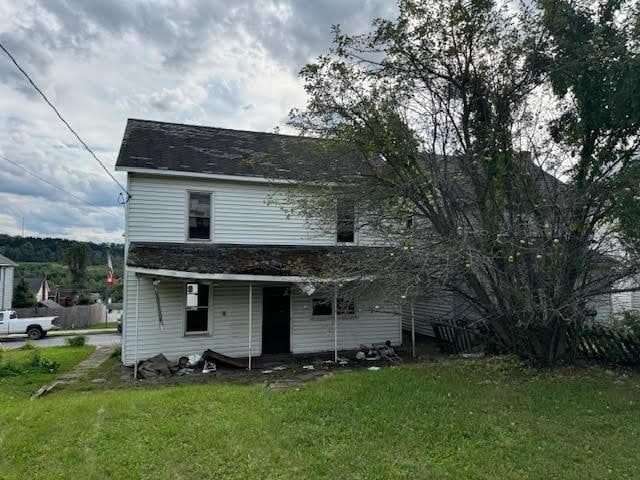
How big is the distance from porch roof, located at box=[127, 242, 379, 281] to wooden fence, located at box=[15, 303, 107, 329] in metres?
Result: 26.9

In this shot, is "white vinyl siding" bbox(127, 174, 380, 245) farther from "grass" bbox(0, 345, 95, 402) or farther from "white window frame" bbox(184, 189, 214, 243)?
"grass" bbox(0, 345, 95, 402)

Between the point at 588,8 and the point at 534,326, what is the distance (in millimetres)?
6513

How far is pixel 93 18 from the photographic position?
8.04 meters

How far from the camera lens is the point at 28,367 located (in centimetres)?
1140

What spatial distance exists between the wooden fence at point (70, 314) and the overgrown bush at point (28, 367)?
23.9 m

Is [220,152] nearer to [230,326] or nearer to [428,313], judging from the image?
[230,326]

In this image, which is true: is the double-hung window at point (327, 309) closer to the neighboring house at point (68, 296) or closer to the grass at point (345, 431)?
the grass at point (345, 431)

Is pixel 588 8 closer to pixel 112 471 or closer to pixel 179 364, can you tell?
pixel 112 471

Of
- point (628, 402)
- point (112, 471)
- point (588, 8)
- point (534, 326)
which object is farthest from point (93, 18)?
point (628, 402)

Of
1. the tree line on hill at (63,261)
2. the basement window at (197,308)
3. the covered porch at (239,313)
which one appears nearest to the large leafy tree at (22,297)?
the tree line on hill at (63,261)

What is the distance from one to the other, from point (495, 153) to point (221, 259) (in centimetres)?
726

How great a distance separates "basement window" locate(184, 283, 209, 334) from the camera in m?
11.6

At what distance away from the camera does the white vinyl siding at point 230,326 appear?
11.3 meters

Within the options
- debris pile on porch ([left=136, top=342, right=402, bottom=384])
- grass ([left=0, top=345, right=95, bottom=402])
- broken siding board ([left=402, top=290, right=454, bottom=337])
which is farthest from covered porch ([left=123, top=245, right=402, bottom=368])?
broken siding board ([left=402, top=290, right=454, bottom=337])
